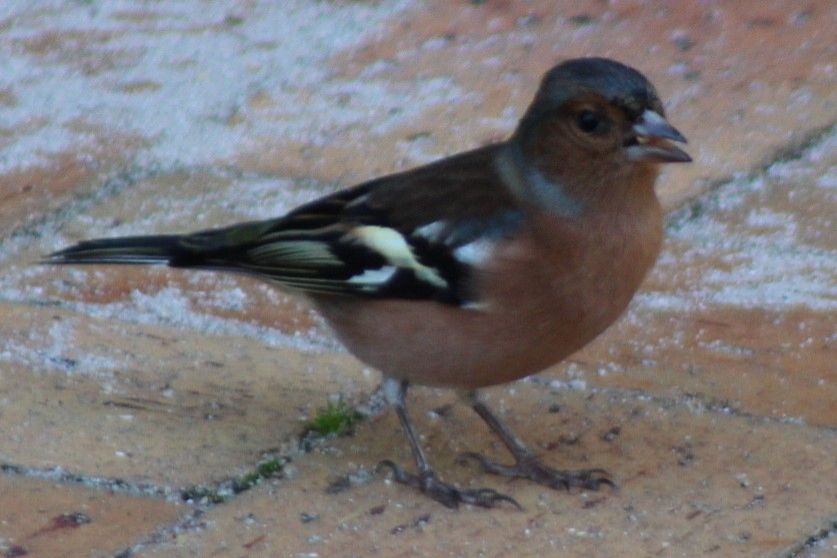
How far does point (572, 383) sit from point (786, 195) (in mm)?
1084

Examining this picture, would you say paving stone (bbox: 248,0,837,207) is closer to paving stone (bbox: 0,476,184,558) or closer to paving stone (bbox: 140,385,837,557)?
paving stone (bbox: 140,385,837,557)

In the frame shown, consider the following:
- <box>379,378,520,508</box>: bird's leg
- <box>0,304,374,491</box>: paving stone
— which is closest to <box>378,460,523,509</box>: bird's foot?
<box>379,378,520,508</box>: bird's leg

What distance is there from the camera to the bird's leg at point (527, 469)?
3.31 meters

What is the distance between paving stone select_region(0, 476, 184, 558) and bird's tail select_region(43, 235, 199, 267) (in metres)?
0.61

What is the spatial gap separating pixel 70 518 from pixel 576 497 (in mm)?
911

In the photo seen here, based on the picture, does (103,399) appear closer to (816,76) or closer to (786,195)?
(786,195)

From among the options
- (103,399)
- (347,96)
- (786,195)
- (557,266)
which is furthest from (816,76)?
(103,399)

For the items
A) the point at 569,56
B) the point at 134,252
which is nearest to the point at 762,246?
the point at 569,56

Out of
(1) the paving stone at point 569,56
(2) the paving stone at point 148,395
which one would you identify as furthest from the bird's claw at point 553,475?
(1) the paving stone at point 569,56

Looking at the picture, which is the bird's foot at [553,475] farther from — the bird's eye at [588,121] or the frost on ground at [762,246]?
the frost on ground at [762,246]

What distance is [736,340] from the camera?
3.88 metres

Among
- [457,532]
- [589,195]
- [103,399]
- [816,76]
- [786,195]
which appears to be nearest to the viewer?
[457,532]

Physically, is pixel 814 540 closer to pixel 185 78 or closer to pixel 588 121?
pixel 588 121

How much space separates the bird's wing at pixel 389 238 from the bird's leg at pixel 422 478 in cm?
20
